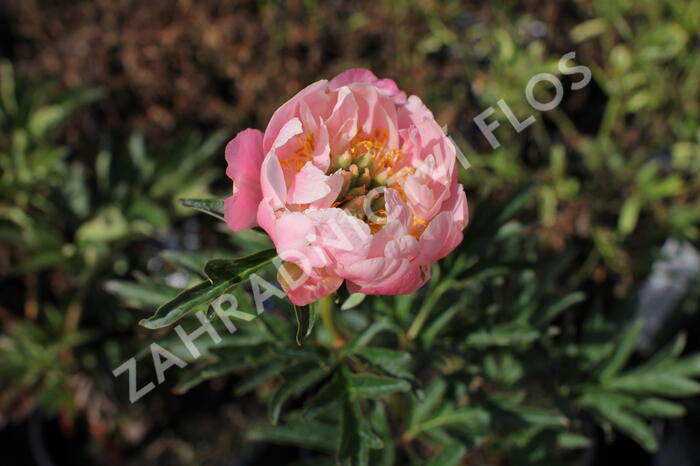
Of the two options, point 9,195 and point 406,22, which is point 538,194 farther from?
point 9,195

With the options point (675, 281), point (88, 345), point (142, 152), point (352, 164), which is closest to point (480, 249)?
point (352, 164)

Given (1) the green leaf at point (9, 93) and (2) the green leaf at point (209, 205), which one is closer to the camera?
(2) the green leaf at point (209, 205)

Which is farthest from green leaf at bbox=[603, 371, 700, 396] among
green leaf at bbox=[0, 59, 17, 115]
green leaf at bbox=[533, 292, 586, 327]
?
green leaf at bbox=[0, 59, 17, 115]

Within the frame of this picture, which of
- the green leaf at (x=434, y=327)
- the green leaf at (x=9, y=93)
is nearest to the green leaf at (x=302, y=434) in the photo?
the green leaf at (x=434, y=327)

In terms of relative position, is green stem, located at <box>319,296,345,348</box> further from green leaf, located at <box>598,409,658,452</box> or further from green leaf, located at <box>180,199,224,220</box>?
green leaf, located at <box>598,409,658,452</box>

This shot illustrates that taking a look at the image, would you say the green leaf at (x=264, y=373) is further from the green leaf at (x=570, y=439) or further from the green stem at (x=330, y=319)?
the green leaf at (x=570, y=439)

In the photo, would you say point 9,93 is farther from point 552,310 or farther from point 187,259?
point 552,310

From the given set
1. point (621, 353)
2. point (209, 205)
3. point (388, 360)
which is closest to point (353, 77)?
point (209, 205)
